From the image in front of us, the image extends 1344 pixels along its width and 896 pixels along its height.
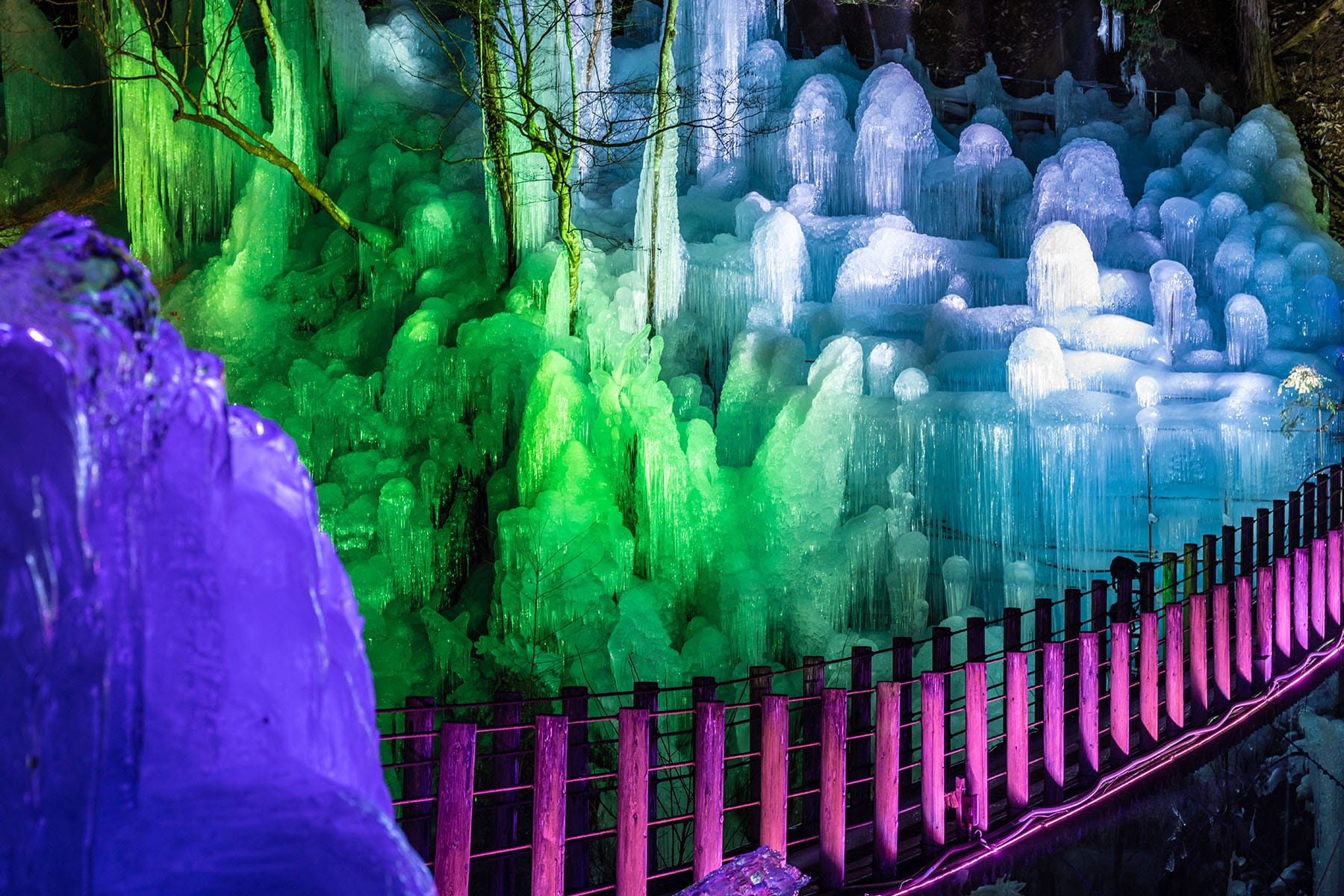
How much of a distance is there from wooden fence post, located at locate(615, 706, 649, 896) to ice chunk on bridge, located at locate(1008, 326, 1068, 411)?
498cm

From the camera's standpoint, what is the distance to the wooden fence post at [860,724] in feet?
17.2

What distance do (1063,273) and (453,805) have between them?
690cm

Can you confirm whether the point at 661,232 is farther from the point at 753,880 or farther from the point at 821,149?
the point at 753,880

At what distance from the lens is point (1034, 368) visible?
27.8ft

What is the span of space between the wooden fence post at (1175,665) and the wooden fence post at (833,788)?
2089mm

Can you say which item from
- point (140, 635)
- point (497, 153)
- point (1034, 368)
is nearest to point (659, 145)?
point (497, 153)

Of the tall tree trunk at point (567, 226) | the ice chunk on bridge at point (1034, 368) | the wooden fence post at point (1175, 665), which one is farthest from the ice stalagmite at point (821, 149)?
the wooden fence post at point (1175, 665)

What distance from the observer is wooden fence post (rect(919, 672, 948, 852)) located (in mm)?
5102

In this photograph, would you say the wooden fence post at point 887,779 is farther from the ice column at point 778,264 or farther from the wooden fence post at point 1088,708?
the ice column at point 778,264

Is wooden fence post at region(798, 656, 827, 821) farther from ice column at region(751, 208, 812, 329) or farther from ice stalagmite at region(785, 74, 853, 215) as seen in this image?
ice stalagmite at region(785, 74, 853, 215)

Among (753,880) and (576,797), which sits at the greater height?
(753,880)

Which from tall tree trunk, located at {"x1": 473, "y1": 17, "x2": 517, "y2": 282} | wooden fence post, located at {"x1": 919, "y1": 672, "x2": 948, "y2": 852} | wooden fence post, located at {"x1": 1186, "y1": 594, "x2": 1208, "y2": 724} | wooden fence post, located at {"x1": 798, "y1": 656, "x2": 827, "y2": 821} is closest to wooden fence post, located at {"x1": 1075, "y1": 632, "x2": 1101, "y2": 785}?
wooden fence post, located at {"x1": 1186, "y1": 594, "x2": 1208, "y2": 724}

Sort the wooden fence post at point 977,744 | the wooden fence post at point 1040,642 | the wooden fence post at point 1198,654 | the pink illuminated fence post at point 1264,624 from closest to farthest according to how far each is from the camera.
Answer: the wooden fence post at point 977,744 → the wooden fence post at point 1040,642 → the wooden fence post at point 1198,654 → the pink illuminated fence post at point 1264,624

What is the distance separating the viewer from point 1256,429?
8.45 m
